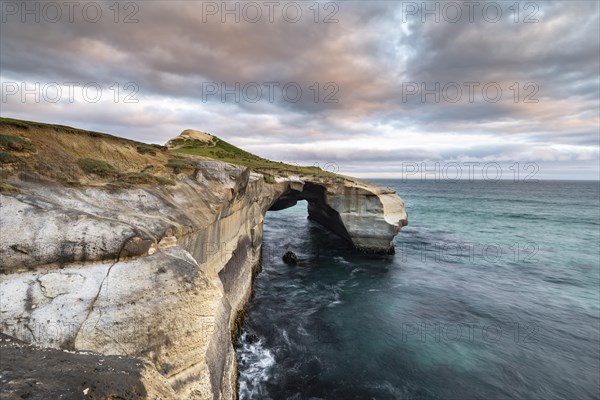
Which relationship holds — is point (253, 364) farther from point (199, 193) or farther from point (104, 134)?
point (104, 134)

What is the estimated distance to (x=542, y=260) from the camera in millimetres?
28516

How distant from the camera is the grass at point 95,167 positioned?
840 centimetres

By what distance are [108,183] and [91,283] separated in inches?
155

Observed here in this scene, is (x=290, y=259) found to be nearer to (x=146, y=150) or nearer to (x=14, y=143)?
(x=146, y=150)

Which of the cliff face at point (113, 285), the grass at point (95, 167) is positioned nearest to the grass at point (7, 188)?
the cliff face at point (113, 285)

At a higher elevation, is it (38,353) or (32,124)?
(32,124)

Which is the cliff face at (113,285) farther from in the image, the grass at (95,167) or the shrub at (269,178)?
the shrub at (269,178)

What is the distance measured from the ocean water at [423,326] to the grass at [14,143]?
9.97 metres

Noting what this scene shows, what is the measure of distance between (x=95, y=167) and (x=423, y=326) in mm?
16221

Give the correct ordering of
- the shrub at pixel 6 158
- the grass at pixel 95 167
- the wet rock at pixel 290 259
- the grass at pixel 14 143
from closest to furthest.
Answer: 1. the shrub at pixel 6 158
2. the grass at pixel 14 143
3. the grass at pixel 95 167
4. the wet rock at pixel 290 259

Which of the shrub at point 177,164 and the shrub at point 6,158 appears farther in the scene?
the shrub at point 177,164

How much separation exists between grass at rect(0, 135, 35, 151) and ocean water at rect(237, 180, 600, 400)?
9970 mm

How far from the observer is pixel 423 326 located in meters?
15.8

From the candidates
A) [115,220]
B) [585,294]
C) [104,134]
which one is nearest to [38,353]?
[115,220]
